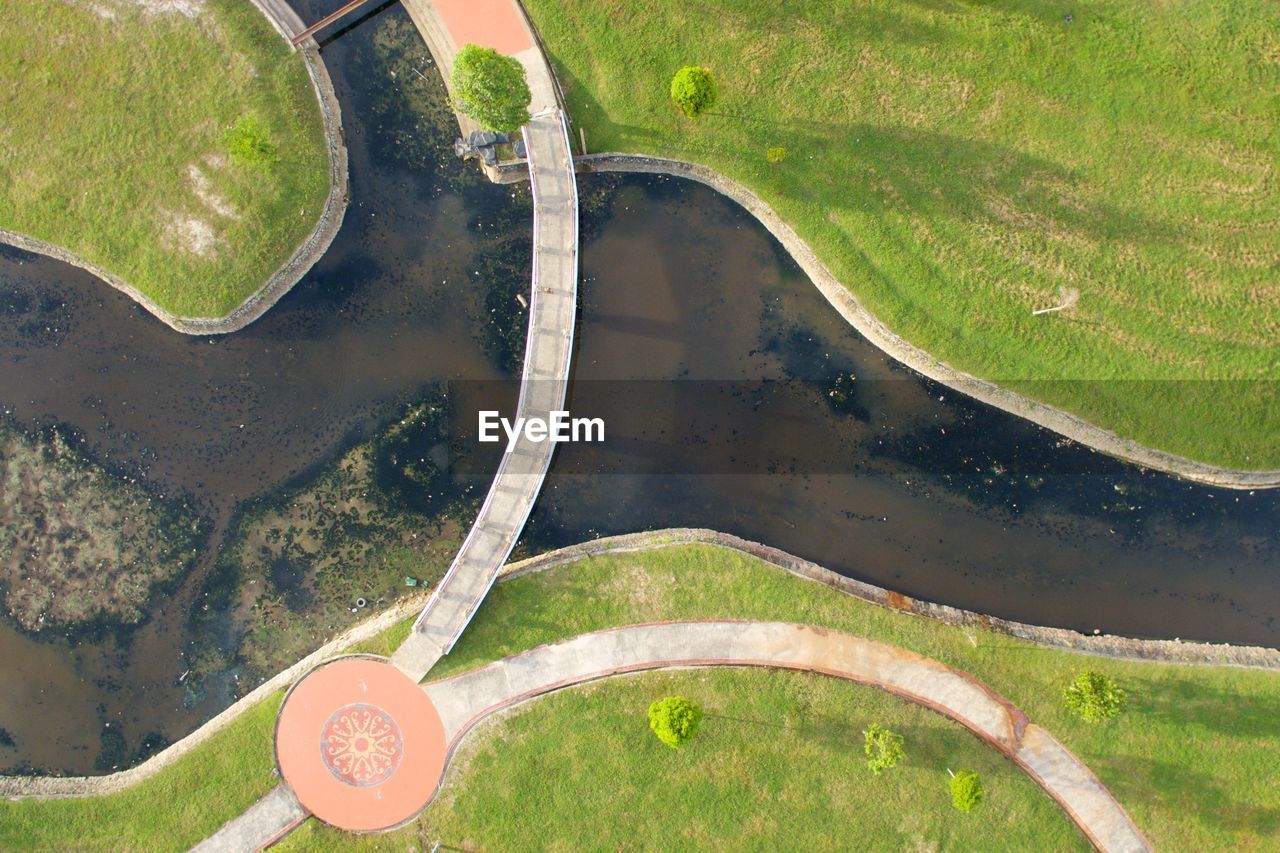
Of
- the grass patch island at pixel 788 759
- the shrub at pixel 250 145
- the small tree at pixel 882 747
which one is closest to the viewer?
the small tree at pixel 882 747

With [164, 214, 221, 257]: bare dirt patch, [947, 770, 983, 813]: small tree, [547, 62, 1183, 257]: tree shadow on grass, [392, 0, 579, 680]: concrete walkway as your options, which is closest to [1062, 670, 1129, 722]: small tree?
[947, 770, 983, 813]: small tree

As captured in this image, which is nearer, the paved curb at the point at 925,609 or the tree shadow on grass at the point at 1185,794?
the tree shadow on grass at the point at 1185,794

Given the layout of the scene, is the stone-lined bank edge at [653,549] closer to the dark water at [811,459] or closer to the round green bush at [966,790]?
the dark water at [811,459]

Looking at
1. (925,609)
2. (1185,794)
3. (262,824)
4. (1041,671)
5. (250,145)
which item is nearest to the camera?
(250,145)

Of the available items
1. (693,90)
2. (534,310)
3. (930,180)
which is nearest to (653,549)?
(534,310)

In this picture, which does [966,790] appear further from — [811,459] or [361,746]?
[361,746]

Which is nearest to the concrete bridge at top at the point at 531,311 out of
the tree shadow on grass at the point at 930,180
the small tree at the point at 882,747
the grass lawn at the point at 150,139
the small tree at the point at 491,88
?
the small tree at the point at 491,88

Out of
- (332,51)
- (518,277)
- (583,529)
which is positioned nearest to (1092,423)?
(583,529)
